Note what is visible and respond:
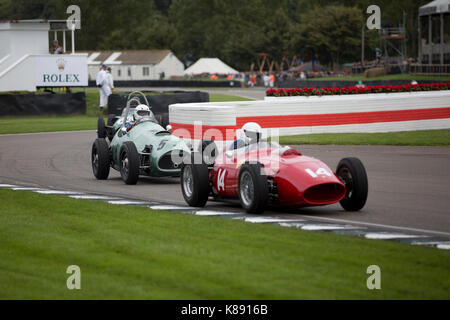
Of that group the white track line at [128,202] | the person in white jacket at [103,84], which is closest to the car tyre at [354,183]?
the white track line at [128,202]

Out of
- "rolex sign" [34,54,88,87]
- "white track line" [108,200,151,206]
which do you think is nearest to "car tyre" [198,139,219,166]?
"white track line" [108,200,151,206]

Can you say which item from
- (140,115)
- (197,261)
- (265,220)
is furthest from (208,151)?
(197,261)

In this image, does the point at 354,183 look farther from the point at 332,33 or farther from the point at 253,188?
the point at 332,33

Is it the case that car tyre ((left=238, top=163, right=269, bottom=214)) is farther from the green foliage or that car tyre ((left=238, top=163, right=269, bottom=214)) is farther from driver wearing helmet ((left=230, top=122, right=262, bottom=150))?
the green foliage

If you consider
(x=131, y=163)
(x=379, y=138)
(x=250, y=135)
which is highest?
(x=250, y=135)

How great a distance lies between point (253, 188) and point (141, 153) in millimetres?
5181

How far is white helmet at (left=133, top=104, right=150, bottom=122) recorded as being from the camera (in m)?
17.0

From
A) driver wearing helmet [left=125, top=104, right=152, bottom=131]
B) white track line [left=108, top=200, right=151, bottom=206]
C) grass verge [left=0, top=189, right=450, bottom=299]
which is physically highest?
driver wearing helmet [left=125, top=104, right=152, bottom=131]

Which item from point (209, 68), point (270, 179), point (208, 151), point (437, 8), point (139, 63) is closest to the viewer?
point (270, 179)

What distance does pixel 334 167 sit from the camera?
680 inches

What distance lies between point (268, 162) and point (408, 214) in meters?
2.04

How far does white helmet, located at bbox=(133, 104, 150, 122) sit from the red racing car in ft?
15.2
